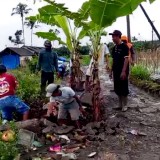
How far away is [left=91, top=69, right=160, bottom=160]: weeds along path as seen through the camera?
693 cm

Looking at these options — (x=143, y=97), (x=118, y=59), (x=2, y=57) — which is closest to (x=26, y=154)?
(x=118, y=59)

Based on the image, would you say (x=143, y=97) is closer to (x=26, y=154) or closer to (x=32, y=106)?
(x=32, y=106)

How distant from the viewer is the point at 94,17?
25.1ft

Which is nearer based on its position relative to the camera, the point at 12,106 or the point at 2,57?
the point at 12,106

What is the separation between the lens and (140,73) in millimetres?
16438

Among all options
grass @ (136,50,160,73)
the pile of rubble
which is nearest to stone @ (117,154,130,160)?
the pile of rubble

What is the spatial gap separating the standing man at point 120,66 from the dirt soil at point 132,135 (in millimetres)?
407

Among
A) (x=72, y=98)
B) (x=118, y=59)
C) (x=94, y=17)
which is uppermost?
(x=94, y=17)

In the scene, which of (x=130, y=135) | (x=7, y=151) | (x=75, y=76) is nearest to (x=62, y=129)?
(x=130, y=135)

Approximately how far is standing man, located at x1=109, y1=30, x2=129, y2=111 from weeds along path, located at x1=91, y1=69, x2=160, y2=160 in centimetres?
41

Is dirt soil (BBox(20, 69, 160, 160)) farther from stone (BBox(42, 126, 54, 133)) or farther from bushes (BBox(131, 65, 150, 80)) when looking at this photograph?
bushes (BBox(131, 65, 150, 80))

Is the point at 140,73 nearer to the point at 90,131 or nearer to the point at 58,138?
the point at 90,131

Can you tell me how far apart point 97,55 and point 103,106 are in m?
1.48

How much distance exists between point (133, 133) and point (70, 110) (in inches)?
49.1
